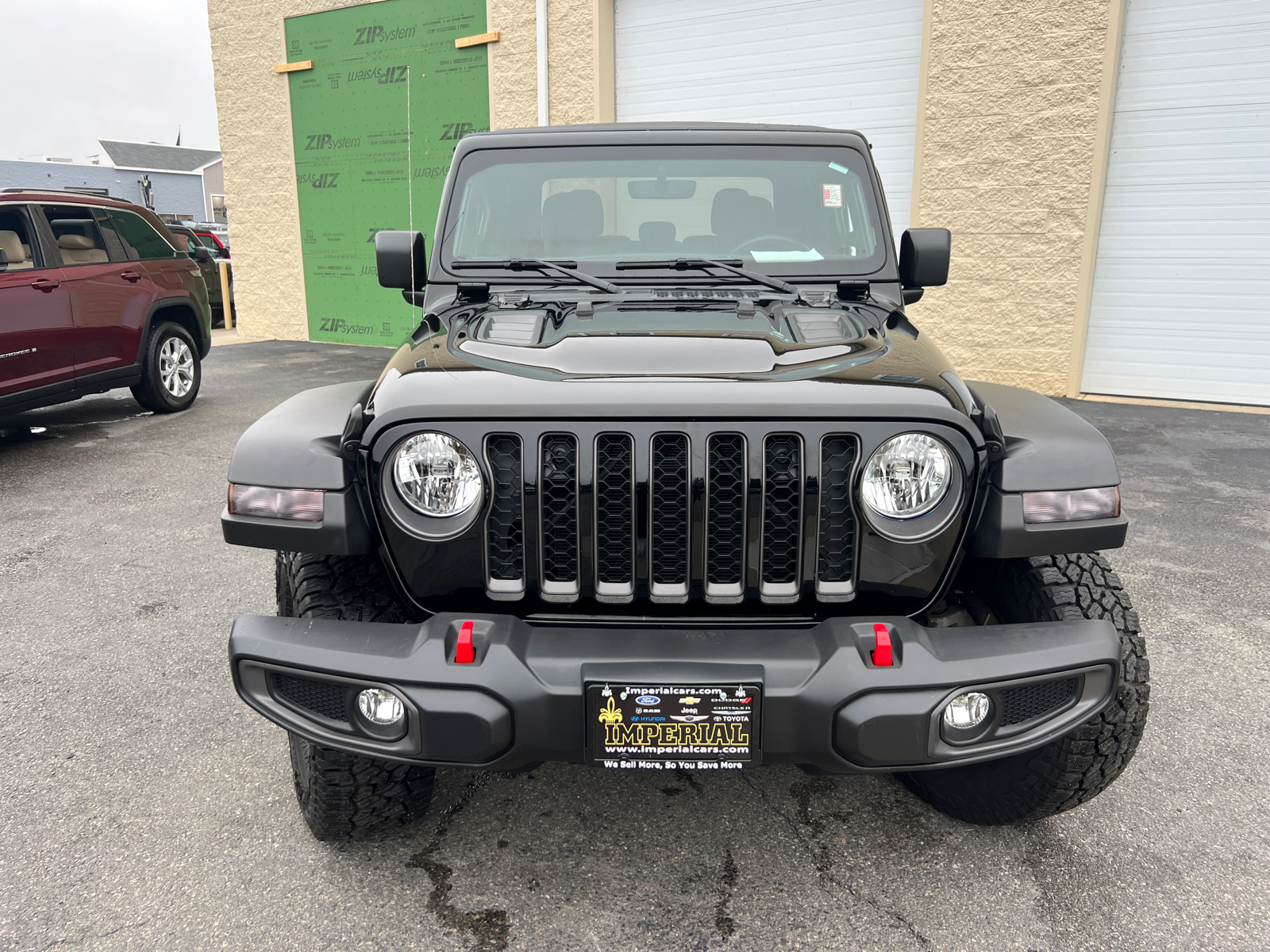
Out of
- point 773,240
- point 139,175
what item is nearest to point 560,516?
point 773,240

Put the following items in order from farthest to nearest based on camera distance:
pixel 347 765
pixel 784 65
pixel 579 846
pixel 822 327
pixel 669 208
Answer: pixel 784 65 < pixel 669 208 < pixel 822 327 < pixel 579 846 < pixel 347 765

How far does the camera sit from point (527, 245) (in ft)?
9.51

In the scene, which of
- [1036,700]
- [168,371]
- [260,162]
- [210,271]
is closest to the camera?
[1036,700]

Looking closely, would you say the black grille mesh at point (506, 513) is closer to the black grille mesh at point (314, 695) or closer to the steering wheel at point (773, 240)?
the black grille mesh at point (314, 695)

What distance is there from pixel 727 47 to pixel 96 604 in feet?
27.9

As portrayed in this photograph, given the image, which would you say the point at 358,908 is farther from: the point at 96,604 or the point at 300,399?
the point at 96,604

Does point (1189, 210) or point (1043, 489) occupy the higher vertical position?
point (1189, 210)

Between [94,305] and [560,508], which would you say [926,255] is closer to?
[560,508]

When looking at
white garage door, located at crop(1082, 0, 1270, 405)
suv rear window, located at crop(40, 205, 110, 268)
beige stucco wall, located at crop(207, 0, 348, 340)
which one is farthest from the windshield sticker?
beige stucco wall, located at crop(207, 0, 348, 340)

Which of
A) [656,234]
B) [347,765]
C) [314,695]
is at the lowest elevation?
[347,765]

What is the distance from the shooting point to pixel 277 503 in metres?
1.92

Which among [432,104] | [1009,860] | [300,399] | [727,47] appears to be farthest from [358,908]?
[432,104]

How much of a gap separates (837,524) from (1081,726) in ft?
2.11

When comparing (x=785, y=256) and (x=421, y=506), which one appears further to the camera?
(x=785, y=256)
